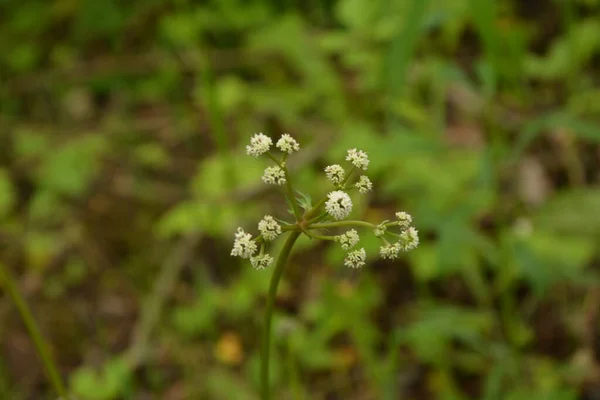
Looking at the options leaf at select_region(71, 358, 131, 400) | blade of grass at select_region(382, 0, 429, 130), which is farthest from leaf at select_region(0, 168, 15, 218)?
blade of grass at select_region(382, 0, 429, 130)

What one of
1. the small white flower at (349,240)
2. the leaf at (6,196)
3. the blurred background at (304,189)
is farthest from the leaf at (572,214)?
the leaf at (6,196)

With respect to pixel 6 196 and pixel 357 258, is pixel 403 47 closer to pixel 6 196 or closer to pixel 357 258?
pixel 357 258

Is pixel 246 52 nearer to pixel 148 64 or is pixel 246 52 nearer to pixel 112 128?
pixel 148 64

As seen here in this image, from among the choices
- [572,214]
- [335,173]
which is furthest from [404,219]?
[572,214]

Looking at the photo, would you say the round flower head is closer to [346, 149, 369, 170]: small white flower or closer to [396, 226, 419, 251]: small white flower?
[346, 149, 369, 170]: small white flower

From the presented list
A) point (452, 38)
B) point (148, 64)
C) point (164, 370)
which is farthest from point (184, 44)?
point (164, 370)

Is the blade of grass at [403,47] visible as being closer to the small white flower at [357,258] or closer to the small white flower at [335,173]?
the small white flower at [335,173]

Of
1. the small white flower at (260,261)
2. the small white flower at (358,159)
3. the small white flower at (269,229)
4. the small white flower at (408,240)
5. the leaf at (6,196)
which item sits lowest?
the small white flower at (260,261)

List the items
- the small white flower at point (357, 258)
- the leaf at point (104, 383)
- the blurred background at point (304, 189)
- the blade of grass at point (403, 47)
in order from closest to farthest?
the small white flower at point (357, 258)
the blade of grass at point (403, 47)
the blurred background at point (304, 189)
the leaf at point (104, 383)
